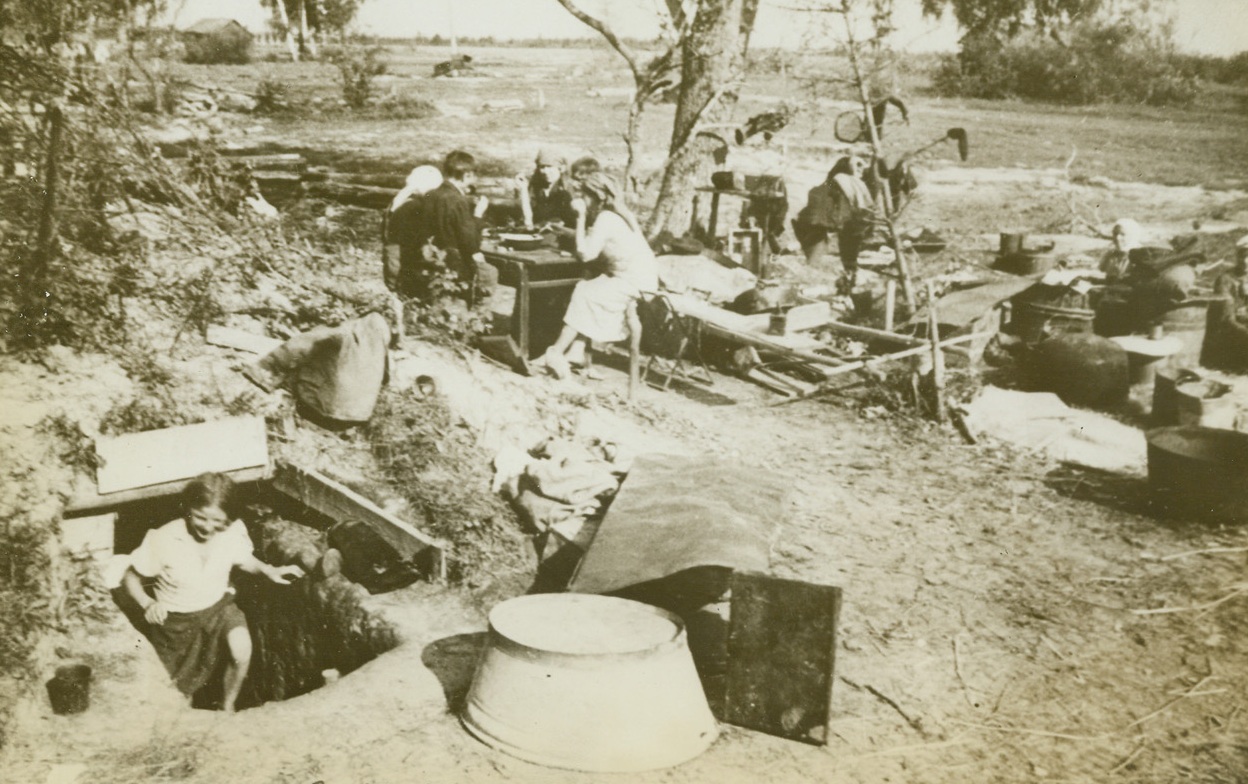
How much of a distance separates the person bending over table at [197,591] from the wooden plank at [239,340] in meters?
1.51

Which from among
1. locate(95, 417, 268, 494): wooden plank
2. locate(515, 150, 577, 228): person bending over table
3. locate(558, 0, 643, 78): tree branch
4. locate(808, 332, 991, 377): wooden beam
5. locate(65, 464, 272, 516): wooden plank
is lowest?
locate(65, 464, 272, 516): wooden plank

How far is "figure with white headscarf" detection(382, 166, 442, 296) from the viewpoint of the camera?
761 centimetres

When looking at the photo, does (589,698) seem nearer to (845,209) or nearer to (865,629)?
(865,629)

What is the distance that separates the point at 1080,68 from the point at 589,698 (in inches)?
282

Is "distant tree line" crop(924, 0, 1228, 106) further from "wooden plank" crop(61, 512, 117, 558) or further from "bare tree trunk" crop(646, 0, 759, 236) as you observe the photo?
"wooden plank" crop(61, 512, 117, 558)

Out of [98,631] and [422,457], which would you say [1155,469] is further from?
[98,631]

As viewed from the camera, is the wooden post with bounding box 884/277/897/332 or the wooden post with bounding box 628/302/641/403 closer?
the wooden post with bounding box 628/302/641/403

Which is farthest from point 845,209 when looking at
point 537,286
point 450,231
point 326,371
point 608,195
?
point 326,371

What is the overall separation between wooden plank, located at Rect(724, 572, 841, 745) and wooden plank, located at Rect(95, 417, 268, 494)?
3.16m

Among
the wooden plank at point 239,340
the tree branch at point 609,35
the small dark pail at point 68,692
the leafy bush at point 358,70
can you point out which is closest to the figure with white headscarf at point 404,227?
the leafy bush at point 358,70

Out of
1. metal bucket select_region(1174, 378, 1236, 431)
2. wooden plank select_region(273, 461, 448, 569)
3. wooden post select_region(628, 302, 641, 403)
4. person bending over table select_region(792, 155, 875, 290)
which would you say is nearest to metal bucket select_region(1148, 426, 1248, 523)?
metal bucket select_region(1174, 378, 1236, 431)

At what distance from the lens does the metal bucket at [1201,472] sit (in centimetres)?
559

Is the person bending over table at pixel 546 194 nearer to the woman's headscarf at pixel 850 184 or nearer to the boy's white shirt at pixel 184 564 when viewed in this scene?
the woman's headscarf at pixel 850 184

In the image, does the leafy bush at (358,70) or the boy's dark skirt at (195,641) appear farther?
the leafy bush at (358,70)
